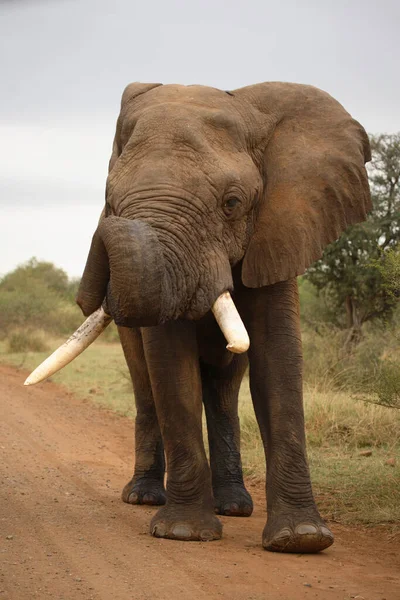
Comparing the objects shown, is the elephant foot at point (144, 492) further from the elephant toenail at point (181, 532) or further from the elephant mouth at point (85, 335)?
the elephant mouth at point (85, 335)

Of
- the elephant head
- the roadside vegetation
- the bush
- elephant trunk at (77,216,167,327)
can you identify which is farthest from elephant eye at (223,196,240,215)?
the bush

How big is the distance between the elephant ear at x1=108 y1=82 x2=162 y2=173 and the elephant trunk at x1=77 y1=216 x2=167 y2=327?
42.3 inches

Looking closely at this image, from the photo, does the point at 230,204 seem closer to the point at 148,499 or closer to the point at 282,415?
the point at 282,415

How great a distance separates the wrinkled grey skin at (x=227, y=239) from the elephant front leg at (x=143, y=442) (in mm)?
1100

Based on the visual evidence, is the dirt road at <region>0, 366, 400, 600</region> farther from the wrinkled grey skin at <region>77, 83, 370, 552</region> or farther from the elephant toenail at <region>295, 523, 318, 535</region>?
the wrinkled grey skin at <region>77, 83, 370, 552</region>

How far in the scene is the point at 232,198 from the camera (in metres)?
5.89

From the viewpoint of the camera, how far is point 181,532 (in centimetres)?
614

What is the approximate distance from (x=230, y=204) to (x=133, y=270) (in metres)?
0.90

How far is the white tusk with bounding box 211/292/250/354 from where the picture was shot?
5363 millimetres

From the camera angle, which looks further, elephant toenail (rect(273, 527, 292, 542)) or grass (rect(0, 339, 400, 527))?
grass (rect(0, 339, 400, 527))

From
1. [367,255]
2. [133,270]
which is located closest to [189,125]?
[133,270]

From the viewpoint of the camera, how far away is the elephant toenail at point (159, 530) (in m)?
6.20

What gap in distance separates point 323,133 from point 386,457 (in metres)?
3.50

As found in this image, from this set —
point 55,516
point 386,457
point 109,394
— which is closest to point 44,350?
point 109,394
